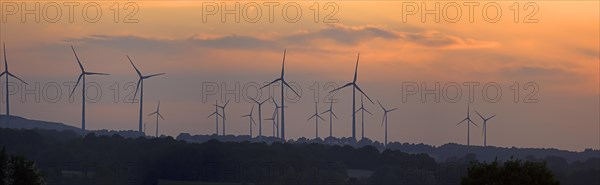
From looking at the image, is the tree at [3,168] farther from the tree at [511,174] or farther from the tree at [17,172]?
the tree at [511,174]

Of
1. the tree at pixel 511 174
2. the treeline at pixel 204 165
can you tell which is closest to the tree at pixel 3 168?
the tree at pixel 511 174

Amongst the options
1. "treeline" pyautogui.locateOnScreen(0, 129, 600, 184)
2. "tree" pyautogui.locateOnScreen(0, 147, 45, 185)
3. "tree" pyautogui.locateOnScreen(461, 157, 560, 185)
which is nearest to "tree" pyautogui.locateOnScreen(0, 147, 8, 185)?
"tree" pyautogui.locateOnScreen(0, 147, 45, 185)

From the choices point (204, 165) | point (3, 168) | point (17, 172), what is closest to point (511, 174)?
point (17, 172)

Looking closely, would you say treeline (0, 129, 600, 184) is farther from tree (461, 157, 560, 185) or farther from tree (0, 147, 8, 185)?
tree (461, 157, 560, 185)

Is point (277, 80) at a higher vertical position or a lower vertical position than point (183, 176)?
higher

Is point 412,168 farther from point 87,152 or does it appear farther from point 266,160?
point 87,152

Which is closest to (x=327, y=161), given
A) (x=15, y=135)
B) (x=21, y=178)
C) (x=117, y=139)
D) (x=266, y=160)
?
(x=266, y=160)
